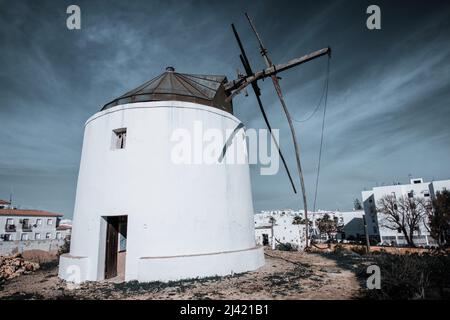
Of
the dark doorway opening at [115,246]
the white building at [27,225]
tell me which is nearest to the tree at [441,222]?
the dark doorway opening at [115,246]

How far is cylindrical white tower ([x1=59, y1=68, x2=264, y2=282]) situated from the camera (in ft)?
27.5

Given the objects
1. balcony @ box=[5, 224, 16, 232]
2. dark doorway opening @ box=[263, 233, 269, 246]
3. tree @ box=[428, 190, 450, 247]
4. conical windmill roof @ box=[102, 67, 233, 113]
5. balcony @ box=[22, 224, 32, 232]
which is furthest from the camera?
balcony @ box=[22, 224, 32, 232]

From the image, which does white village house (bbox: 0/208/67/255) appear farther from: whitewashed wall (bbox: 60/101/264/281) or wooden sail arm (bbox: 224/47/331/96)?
wooden sail arm (bbox: 224/47/331/96)

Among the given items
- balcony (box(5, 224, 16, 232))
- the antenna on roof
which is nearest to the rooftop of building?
balcony (box(5, 224, 16, 232))

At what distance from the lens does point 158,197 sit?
868cm

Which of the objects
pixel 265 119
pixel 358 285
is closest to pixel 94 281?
pixel 358 285

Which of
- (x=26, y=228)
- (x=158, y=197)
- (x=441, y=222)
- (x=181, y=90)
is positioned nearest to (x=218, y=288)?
(x=158, y=197)

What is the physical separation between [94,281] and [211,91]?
28.7 feet

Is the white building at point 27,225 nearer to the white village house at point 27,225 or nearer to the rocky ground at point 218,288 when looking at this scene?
the white village house at point 27,225

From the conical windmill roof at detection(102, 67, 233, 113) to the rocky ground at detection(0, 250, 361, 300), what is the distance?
6783 mm

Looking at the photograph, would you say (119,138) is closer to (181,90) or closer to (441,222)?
(181,90)

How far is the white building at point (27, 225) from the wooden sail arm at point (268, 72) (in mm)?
47077

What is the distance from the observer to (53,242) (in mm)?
28812
